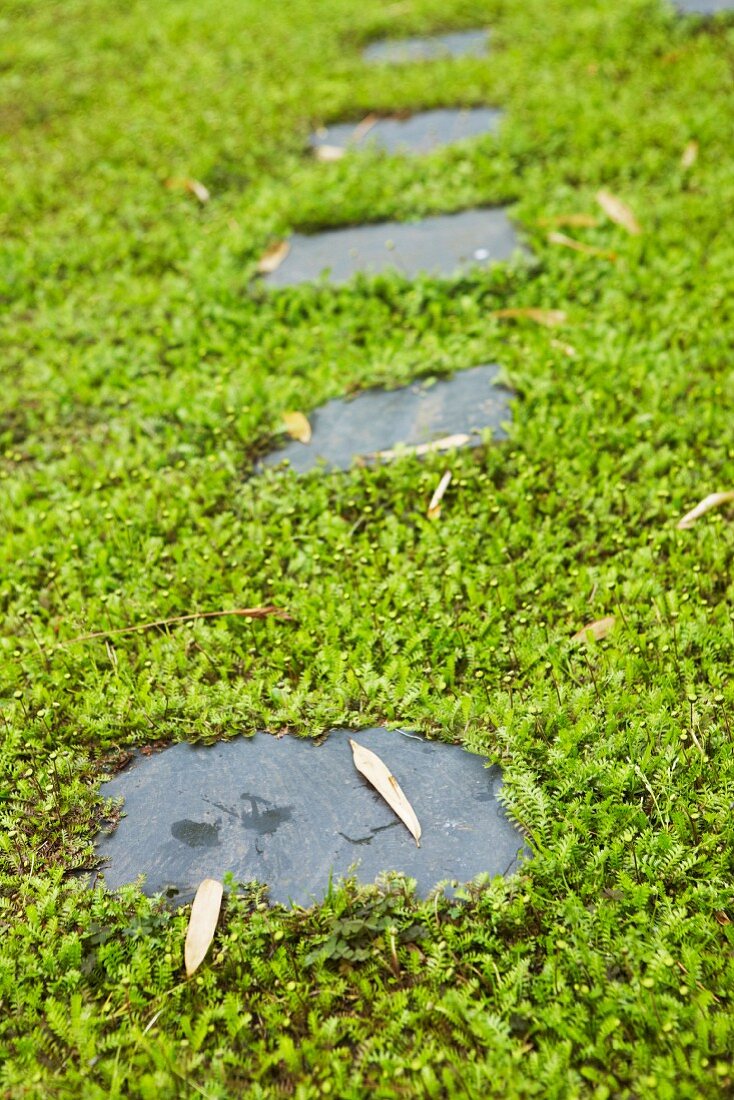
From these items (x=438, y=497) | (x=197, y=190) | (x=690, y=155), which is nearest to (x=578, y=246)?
(x=690, y=155)

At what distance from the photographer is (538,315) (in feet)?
12.9

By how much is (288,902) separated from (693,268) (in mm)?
3332

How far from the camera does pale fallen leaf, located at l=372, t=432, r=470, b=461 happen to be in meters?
3.33

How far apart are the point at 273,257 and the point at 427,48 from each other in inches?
116

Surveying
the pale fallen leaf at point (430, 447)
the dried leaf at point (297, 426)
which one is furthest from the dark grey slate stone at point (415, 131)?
the pale fallen leaf at point (430, 447)

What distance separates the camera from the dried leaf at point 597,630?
2676 millimetres

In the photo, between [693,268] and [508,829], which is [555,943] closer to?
[508,829]

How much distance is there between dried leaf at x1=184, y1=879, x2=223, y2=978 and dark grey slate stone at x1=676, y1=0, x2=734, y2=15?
6420 mm

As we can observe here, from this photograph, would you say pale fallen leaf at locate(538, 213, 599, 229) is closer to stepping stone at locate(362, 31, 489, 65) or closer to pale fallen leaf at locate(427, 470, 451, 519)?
pale fallen leaf at locate(427, 470, 451, 519)

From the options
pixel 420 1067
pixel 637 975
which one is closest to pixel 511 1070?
pixel 420 1067

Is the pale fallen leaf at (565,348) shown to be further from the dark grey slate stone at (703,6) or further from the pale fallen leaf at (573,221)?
the dark grey slate stone at (703,6)

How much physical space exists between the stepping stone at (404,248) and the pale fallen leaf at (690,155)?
41.5 inches

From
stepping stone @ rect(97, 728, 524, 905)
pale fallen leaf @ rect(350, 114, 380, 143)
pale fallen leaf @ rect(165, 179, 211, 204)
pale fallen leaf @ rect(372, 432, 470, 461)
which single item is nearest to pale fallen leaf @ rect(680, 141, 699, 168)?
pale fallen leaf @ rect(350, 114, 380, 143)

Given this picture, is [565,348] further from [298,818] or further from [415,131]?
[415,131]
